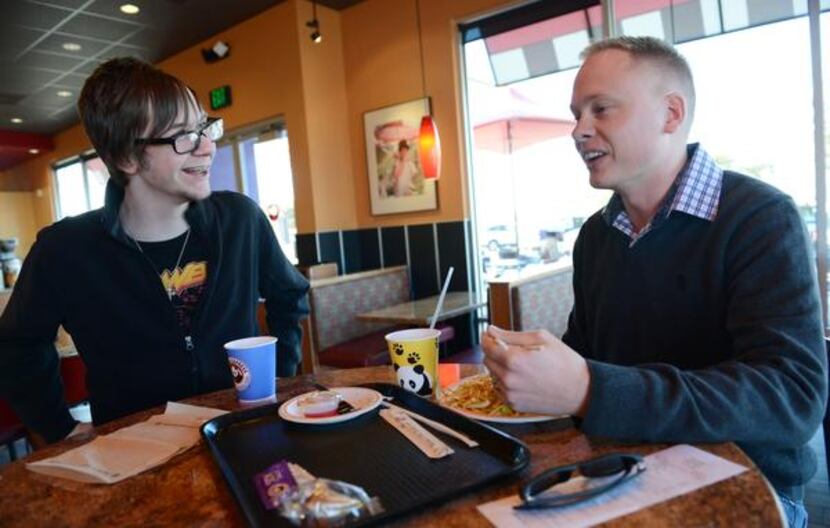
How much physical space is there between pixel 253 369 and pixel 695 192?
3.17ft

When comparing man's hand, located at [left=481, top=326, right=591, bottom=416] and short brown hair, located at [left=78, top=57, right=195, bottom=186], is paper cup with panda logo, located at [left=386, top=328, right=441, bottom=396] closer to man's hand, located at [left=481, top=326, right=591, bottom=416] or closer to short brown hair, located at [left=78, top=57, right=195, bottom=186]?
man's hand, located at [left=481, top=326, right=591, bottom=416]

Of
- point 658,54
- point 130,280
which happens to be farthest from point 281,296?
point 658,54

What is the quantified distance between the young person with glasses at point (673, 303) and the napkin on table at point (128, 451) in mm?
564

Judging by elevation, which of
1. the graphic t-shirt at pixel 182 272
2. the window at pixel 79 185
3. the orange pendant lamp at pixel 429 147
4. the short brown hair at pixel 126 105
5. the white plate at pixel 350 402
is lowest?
the white plate at pixel 350 402

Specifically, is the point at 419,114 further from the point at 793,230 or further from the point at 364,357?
the point at 793,230

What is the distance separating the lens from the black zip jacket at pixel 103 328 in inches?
52.8

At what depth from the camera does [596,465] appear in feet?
2.22

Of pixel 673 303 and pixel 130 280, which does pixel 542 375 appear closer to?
pixel 673 303

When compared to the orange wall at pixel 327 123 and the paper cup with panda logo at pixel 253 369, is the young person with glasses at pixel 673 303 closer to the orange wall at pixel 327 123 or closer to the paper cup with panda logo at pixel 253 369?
the paper cup with panda logo at pixel 253 369

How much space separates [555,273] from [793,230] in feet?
7.95

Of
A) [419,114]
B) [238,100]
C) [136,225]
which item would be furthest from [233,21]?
[136,225]

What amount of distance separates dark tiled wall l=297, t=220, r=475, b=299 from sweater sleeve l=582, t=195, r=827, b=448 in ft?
12.3

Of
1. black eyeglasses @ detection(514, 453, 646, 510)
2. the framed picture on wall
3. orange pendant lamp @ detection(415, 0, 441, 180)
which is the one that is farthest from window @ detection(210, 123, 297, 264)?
black eyeglasses @ detection(514, 453, 646, 510)

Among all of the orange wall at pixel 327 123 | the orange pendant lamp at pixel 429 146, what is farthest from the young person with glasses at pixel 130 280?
the orange wall at pixel 327 123
